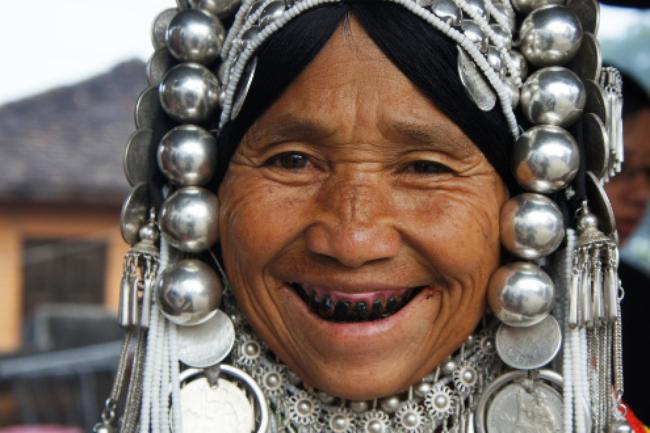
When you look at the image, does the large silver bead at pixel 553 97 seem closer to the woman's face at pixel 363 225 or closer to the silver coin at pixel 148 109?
the woman's face at pixel 363 225

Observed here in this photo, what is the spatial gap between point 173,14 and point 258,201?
0.61 m

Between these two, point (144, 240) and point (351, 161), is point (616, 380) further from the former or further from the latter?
point (144, 240)

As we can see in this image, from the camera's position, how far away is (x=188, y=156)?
204 centimetres

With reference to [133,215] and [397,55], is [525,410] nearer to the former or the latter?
[397,55]

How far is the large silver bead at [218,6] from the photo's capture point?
7.02ft

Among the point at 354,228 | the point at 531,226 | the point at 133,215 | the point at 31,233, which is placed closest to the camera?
the point at 354,228

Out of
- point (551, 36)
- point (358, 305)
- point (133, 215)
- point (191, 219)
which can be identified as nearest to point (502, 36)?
point (551, 36)

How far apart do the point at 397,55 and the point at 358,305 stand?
0.50 metres

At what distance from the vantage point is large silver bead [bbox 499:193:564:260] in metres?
1.89

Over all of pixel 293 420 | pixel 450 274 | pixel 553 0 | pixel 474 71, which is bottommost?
pixel 293 420

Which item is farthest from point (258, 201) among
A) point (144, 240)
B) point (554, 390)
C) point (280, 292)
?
point (554, 390)

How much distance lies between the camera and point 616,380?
1.95m

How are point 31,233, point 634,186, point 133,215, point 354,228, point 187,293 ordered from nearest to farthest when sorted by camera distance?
point 354,228, point 187,293, point 133,215, point 634,186, point 31,233

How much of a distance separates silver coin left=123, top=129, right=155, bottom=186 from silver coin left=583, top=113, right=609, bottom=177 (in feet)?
3.22
